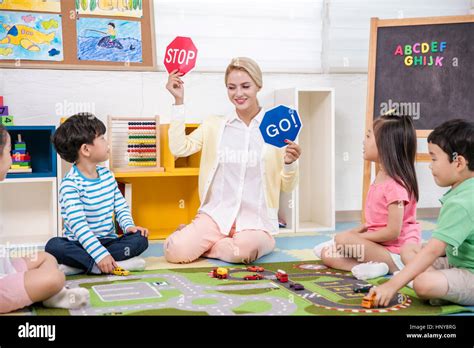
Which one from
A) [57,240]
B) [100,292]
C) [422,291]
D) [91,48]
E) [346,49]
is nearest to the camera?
[422,291]

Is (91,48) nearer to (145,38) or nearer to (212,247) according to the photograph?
(145,38)

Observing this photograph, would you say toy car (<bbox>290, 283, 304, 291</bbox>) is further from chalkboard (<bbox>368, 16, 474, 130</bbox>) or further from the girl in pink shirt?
chalkboard (<bbox>368, 16, 474, 130</bbox>)

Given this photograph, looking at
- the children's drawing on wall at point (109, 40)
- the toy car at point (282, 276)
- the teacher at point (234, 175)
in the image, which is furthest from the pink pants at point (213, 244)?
the children's drawing on wall at point (109, 40)

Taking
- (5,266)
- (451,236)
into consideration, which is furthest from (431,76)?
(5,266)

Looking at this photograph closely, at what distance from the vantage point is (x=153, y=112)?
12.1 ft

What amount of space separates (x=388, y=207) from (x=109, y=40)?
1897 millimetres

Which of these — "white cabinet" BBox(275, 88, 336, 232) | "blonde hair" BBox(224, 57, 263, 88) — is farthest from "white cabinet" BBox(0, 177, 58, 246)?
"white cabinet" BBox(275, 88, 336, 232)

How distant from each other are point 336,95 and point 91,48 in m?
1.58

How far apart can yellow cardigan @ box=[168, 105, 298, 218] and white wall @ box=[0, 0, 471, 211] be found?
75cm

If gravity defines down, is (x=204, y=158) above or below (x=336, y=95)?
below

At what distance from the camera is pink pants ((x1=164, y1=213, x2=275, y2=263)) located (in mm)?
2760

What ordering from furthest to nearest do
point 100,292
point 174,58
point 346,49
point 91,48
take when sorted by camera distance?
point 346,49 → point 91,48 → point 174,58 → point 100,292

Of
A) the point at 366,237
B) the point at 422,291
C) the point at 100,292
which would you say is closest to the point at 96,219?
the point at 100,292

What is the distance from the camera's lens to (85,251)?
252 centimetres
